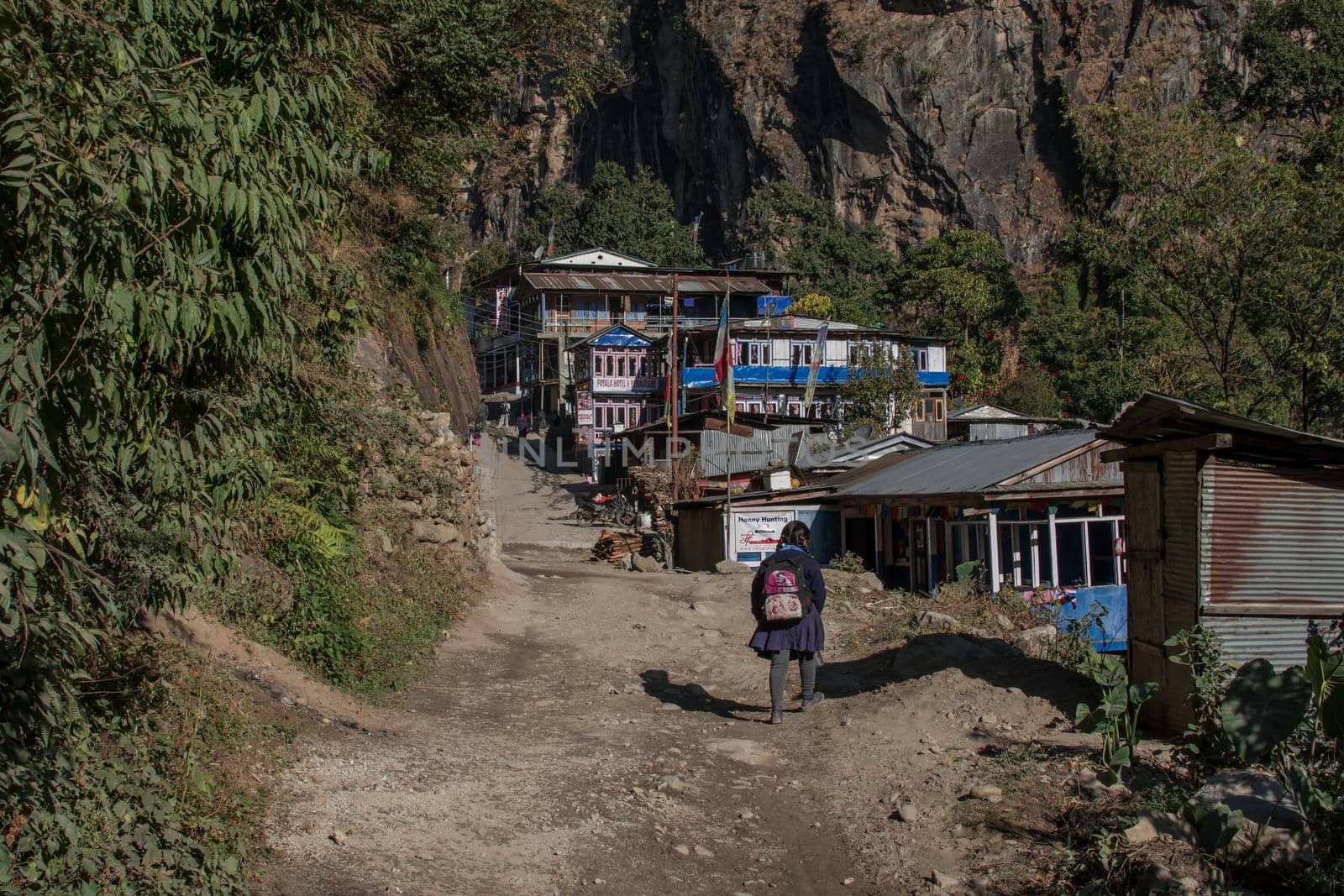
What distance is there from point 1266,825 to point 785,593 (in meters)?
4.48

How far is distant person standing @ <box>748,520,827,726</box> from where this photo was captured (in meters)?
9.63

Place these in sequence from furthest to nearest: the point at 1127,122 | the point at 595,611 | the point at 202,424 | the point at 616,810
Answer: the point at 1127,122 < the point at 595,611 < the point at 616,810 < the point at 202,424

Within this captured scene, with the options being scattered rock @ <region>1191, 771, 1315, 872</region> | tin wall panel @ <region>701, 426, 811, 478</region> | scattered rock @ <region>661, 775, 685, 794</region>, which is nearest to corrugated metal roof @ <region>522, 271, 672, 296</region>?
tin wall panel @ <region>701, 426, 811, 478</region>

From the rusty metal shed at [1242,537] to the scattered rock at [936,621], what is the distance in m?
6.00

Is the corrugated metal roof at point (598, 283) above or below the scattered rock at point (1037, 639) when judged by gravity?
above

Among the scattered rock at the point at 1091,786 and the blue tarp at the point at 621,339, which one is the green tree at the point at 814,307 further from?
the scattered rock at the point at 1091,786

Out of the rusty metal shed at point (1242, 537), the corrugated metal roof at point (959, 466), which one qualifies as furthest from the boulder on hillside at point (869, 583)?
the rusty metal shed at point (1242, 537)

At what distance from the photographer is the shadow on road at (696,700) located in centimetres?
1039

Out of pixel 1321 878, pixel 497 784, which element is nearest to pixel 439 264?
pixel 497 784

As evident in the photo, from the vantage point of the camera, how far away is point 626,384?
58.1 m

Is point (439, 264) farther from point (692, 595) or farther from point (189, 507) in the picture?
point (189, 507)

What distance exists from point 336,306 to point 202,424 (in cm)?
409

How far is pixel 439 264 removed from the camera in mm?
25219

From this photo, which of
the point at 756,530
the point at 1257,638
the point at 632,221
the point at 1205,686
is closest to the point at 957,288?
the point at 632,221
